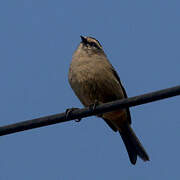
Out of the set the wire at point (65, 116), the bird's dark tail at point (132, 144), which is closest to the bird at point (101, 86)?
the bird's dark tail at point (132, 144)

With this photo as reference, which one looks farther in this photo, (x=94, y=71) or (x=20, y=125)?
(x=94, y=71)

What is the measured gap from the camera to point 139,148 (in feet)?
24.9

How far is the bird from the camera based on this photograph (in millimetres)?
7066

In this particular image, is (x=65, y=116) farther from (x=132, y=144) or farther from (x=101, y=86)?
(x=132, y=144)

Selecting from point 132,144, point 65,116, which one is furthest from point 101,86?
point 65,116

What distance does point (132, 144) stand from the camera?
25.4ft

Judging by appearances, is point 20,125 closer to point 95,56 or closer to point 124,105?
point 124,105

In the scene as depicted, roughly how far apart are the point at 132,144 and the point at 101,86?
4.49 ft

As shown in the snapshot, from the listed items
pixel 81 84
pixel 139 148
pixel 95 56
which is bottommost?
pixel 139 148

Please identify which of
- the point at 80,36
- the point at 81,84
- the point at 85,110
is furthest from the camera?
the point at 80,36

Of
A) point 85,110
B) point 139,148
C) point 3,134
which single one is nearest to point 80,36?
point 139,148

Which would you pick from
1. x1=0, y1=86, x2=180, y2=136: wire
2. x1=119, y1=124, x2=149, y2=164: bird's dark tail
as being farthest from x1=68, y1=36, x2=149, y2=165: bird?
x1=0, y1=86, x2=180, y2=136: wire

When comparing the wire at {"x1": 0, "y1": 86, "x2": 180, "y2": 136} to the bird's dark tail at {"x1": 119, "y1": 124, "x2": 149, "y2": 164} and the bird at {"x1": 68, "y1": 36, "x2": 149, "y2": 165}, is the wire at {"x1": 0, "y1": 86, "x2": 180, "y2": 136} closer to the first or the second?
the bird at {"x1": 68, "y1": 36, "x2": 149, "y2": 165}

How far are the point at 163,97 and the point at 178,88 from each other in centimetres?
19
